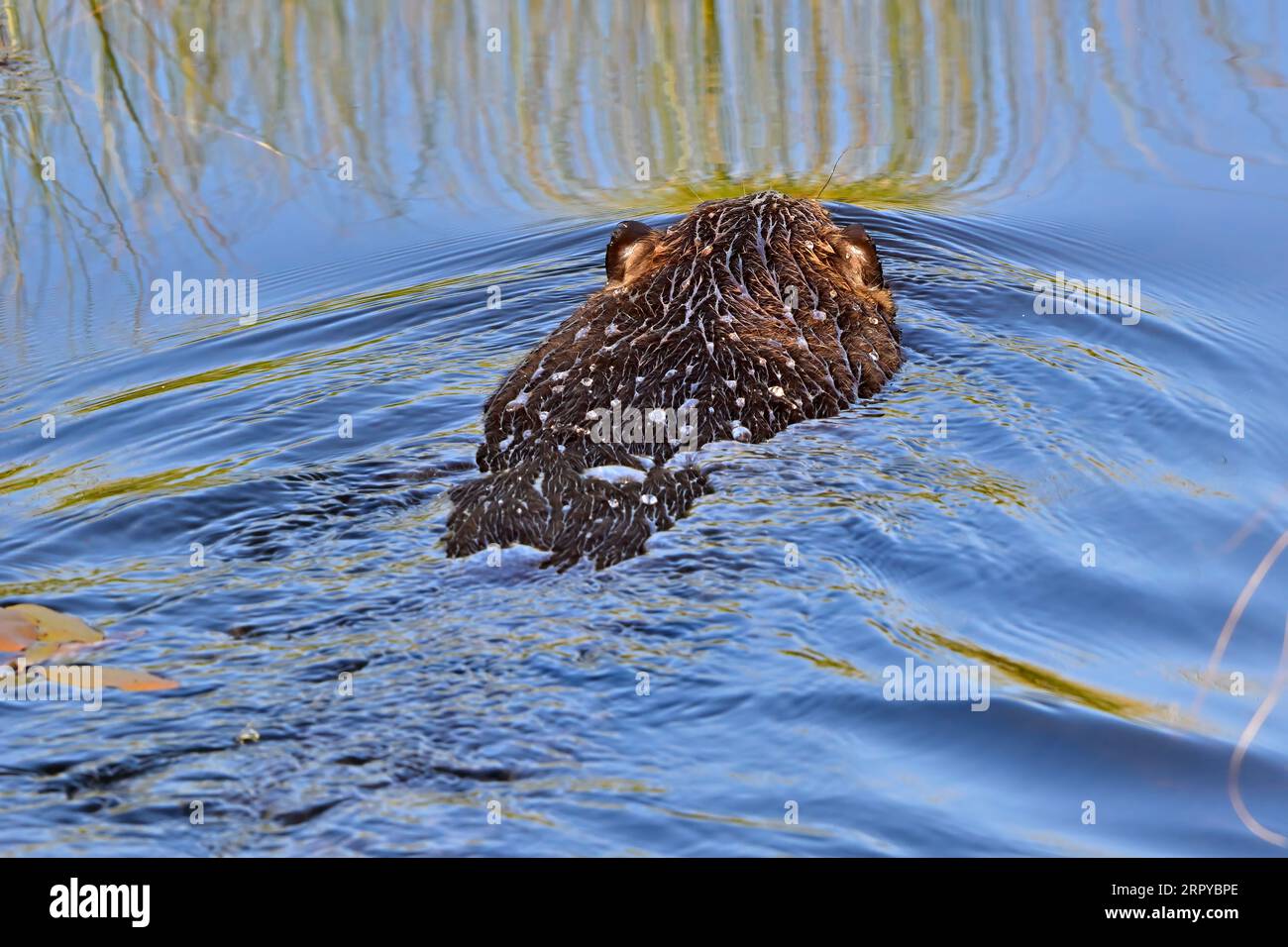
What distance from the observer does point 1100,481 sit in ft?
18.1

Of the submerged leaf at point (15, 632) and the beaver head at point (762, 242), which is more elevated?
the beaver head at point (762, 242)

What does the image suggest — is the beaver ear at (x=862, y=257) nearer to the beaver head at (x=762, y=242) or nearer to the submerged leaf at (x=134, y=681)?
the beaver head at (x=762, y=242)

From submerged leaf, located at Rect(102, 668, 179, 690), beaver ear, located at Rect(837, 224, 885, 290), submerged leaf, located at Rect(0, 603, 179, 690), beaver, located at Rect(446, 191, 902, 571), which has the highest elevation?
beaver ear, located at Rect(837, 224, 885, 290)

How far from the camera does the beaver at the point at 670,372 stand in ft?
15.8

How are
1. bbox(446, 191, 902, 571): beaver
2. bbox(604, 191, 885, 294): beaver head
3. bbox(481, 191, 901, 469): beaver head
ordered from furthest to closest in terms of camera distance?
bbox(604, 191, 885, 294): beaver head → bbox(481, 191, 901, 469): beaver head → bbox(446, 191, 902, 571): beaver

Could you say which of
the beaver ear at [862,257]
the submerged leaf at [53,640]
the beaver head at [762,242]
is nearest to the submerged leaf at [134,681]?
the submerged leaf at [53,640]

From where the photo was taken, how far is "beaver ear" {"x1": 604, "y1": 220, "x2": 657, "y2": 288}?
6.86 metres

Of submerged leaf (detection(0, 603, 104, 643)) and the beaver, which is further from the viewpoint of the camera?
the beaver

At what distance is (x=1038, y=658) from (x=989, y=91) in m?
6.01

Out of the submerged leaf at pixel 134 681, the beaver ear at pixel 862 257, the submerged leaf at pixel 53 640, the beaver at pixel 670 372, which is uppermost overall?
the beaver ear at pixel 862 257

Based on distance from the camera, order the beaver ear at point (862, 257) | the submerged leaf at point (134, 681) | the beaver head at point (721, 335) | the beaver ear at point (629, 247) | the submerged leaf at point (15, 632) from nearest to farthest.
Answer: the submerged leaf at point (134, 681) < the submerged leaf at point (15, 632) < the beaver head at point (721, 335) < the beaver ear at point (629, 247) < the beaver ear at point (862, 257)

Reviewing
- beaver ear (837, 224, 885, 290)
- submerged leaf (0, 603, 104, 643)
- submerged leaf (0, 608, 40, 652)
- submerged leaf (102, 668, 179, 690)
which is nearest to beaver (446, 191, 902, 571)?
beaver ear (837, 224, 885, 290)

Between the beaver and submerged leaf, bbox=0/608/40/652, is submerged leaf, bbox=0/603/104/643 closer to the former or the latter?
submerged leaf, bbox=0/608/40/652

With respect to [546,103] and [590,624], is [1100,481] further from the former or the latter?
[546,103]
